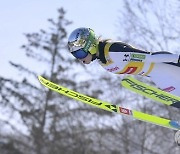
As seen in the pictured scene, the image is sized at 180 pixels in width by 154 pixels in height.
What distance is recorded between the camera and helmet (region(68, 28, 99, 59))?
303 inches

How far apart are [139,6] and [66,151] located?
10.4 metres

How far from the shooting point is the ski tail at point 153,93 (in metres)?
7.88

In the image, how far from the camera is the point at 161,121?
7.61m

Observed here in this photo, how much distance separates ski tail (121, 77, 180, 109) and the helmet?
4.22ft

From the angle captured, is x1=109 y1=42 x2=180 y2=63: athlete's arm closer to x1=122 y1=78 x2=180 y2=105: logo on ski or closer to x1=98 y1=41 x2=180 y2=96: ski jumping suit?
x1=98 y1=41 x2=180 y2=96: ski jumping suit

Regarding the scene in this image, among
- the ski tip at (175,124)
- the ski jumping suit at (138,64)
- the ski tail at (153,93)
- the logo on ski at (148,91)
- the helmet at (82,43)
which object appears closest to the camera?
the ski tip at (175,124)

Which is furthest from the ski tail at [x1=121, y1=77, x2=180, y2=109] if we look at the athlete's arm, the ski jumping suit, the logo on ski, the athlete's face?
the athlete's face

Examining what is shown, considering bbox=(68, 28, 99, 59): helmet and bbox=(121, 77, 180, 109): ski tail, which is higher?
bbox=(68, 28, 99, 59): helmet

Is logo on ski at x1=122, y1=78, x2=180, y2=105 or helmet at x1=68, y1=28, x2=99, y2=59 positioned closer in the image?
helmet at x1=68, y1=28, x2=99, y2=59

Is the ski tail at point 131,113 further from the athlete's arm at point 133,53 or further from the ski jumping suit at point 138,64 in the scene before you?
the athlete's arm at point 133,53

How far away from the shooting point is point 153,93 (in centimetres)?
843

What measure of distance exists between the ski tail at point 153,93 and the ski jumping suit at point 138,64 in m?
0.14

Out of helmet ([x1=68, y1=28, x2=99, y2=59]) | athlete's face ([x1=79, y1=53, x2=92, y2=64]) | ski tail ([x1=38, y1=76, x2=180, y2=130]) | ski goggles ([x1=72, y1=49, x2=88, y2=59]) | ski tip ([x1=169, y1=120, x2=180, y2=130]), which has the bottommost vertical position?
ski tip ([x1=169, y1=120, x2=180, y2=130])

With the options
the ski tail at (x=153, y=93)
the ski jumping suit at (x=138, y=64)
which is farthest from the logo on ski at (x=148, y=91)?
the ski jumping suit at (x=138, y=64)
